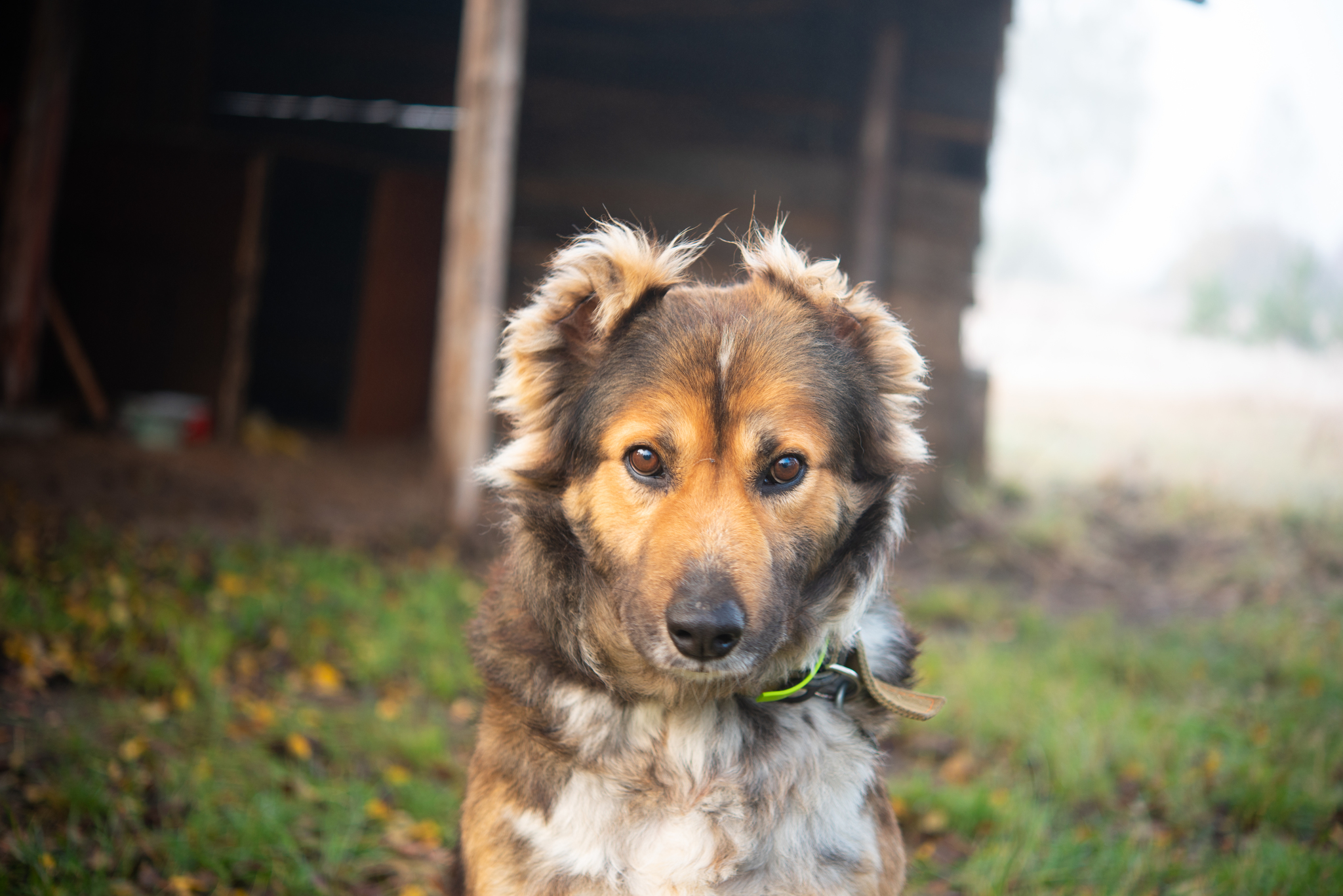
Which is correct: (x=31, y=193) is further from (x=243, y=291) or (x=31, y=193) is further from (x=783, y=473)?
(x=783, y=473)

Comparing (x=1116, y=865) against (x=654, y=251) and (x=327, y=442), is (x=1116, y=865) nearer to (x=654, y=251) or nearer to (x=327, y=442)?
(x=654, y=251)

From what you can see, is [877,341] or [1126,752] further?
[1126,752]

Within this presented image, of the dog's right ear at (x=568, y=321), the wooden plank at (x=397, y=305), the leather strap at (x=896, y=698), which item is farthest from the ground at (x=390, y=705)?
the wooden plank at (x=397, y=305)

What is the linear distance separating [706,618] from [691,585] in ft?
0.28

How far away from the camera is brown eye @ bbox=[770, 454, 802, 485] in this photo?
2195 mm

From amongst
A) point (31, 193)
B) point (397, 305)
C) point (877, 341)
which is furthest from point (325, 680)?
point (397, 305)

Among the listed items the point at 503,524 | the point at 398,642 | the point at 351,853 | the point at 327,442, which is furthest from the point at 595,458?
the point at 327,442

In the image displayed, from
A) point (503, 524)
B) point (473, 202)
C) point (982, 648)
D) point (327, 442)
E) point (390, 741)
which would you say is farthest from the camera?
point (327, 442)

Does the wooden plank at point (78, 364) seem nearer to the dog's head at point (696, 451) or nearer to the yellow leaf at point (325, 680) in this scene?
the yellow leaf at point (325, 680)

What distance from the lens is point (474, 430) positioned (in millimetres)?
6273

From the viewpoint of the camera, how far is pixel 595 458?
2246 millimetres

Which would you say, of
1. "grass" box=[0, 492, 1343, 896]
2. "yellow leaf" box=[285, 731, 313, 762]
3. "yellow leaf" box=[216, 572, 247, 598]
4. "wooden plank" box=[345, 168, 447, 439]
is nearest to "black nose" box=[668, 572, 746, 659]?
→ "grass" box=[0, 492, 1343, 896]

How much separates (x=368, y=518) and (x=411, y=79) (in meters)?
4.66

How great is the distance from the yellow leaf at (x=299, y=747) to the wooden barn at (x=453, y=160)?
9.18ft
